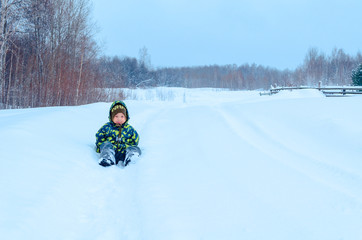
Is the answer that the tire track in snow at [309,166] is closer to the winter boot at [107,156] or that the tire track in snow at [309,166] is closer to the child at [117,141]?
the child at [117,141]

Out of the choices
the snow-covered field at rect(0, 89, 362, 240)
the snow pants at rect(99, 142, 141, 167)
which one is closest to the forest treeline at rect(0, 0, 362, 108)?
the snow-covered field at rect(0, 89, 362, 240)

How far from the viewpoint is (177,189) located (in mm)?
3104

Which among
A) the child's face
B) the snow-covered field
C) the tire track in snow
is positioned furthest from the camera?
the child's face

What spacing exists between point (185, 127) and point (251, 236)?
18.1 ft

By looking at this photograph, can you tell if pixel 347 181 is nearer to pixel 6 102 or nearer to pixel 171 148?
pixel 171 148

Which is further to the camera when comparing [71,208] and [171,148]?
[171,148]

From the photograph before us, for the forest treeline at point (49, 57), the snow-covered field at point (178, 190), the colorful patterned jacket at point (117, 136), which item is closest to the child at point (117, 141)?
the colorful patterned jacket at point (117, 136)

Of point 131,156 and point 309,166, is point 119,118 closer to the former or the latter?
point 131,156

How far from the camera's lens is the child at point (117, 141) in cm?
403

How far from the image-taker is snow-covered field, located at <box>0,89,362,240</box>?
7.17 ft

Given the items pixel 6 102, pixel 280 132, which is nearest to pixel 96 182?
pixel 280 132

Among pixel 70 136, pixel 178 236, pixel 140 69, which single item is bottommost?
pixel 178 236

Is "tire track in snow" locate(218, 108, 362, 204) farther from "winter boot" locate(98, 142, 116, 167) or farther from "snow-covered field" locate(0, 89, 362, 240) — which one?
"winter boot" locate(98, 142, 116, 167)

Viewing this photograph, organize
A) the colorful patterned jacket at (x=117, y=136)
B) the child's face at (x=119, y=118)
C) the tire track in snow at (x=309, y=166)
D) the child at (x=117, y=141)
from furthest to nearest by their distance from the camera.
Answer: the child's face at (x=119, y=118) < the colorful patterned jacket at (x=117, y=136) < the child at (x=117, y=141) < the tire track in snow at (x=309, y=166)
